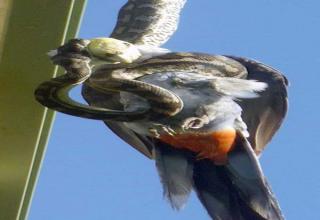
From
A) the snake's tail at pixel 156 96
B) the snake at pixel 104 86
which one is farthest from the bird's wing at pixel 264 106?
the snake's tail at pixel 156 96

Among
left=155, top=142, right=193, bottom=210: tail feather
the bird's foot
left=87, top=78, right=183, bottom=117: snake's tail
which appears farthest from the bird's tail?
the bird's foot

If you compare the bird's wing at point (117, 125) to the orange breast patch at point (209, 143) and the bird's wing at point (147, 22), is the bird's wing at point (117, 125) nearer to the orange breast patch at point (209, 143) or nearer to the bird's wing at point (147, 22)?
the orange breast patch at point (209, 143)

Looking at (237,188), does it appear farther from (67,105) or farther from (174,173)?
(67,105)

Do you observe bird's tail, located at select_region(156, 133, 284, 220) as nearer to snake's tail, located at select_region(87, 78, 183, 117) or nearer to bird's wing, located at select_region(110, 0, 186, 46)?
snake's tail, located at select_region(87, 78, 183, 117)

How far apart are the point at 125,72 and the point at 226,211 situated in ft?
2.11

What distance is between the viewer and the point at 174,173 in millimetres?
4410

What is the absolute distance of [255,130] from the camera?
14.8ft

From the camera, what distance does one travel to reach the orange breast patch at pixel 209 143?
438 cm

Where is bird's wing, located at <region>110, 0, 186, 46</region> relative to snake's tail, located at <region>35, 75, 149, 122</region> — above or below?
above

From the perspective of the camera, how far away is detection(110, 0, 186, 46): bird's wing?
474cm

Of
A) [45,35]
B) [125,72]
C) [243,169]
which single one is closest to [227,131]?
[243,169]

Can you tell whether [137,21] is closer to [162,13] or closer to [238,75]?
[162,13]

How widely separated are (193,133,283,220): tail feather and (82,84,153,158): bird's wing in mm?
251

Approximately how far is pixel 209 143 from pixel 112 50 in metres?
0.50
